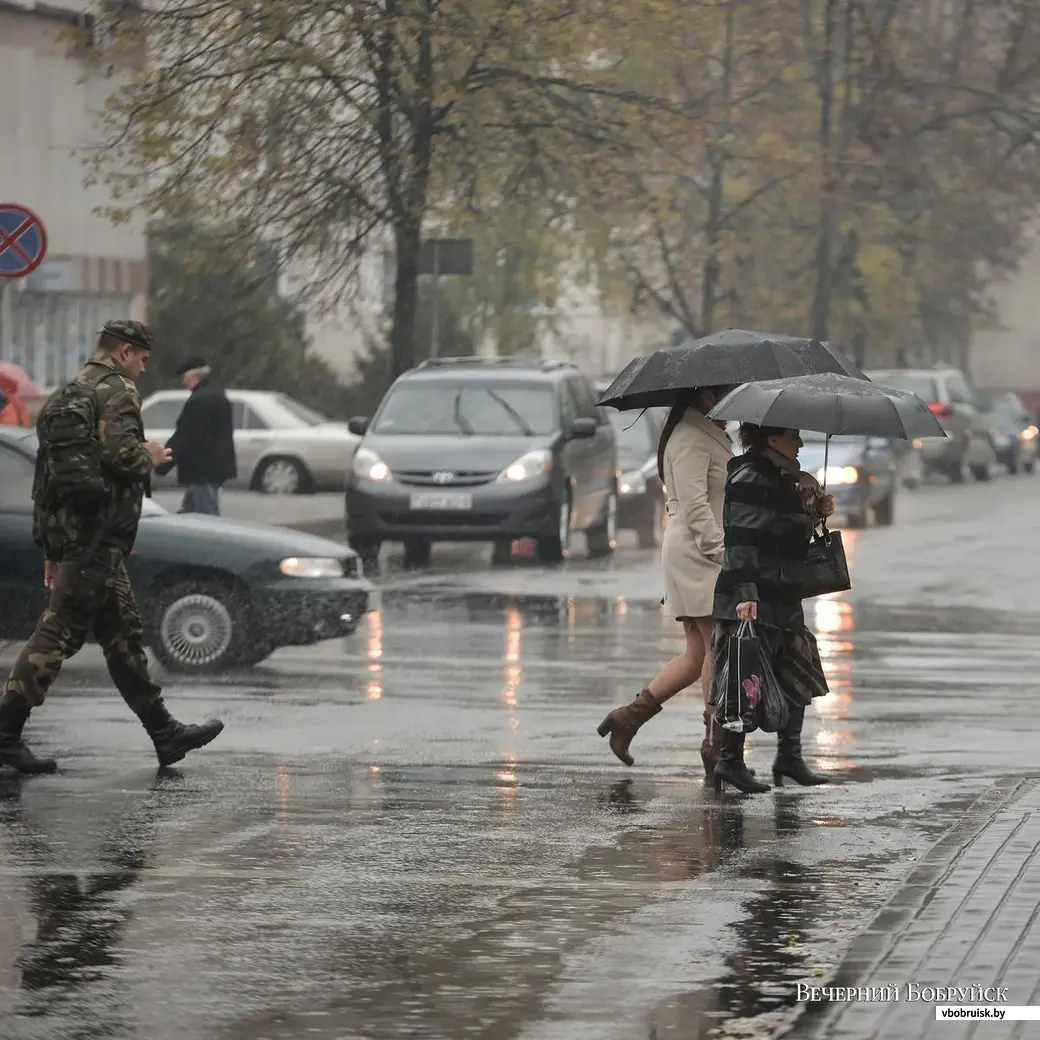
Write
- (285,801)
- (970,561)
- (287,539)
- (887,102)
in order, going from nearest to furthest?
(285,801), (287,539), (970,561), (887,102)

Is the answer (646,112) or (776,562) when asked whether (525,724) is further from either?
(646,112)

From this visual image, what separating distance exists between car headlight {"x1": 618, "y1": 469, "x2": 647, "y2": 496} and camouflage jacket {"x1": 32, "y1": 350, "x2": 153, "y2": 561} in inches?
756

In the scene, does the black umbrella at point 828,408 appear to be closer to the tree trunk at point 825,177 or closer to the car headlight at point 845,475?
the car headlight at point 845,475

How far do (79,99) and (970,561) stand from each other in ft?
56.5

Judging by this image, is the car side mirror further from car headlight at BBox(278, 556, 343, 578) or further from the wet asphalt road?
car headlight at BBox(278, 556, 343, 578)

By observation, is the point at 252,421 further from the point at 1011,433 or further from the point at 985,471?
the point at 1011,433

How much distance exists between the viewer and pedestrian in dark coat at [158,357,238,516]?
21406 millimetres

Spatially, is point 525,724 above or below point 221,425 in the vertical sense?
below

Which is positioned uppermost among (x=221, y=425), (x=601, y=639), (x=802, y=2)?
(x=802, y=2)

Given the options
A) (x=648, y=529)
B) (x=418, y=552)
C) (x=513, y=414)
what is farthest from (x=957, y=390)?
(x=418, y=552)

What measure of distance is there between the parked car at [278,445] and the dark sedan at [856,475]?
770 centimetres

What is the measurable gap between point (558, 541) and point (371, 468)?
1840 mm

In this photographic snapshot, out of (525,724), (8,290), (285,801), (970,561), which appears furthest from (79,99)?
→ (285,801)

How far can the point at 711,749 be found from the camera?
36.4 feet
